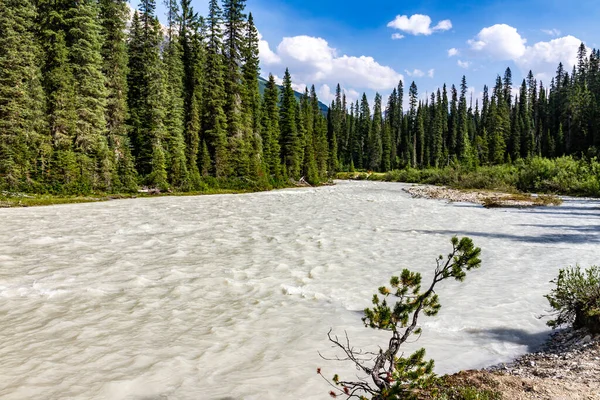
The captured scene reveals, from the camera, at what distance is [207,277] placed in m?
8.66

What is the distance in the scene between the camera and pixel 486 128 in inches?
3329

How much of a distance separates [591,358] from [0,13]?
35955 mm

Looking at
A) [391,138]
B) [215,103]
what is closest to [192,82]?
[215,103]

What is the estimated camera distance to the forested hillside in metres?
26.9

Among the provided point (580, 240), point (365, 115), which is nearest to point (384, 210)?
point (580, 240)

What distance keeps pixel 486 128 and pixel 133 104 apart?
75.1 meters

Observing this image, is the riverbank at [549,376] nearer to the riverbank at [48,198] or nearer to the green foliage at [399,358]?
the green foliage at [399,358]

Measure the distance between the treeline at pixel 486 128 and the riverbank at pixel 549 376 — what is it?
2120 inches

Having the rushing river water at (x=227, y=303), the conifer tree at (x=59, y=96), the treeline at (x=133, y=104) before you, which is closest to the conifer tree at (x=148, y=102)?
the treeline at (x=133, y=104)

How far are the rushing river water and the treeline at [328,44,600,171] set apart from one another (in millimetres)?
48024

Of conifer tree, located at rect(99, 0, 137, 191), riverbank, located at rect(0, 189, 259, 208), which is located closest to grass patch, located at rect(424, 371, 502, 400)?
riverbank, located at rect(0, 189, 259, 208)

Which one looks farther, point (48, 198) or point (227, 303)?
point (48, 198)

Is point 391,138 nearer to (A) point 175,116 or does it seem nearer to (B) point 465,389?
(A) point 175,116

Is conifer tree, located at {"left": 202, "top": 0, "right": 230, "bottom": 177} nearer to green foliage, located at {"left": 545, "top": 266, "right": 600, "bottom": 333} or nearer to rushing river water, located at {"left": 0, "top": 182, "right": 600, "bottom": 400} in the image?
rushing river water, located at {"left": 0, "top": 182, "right": 600, "bottom": 400}
